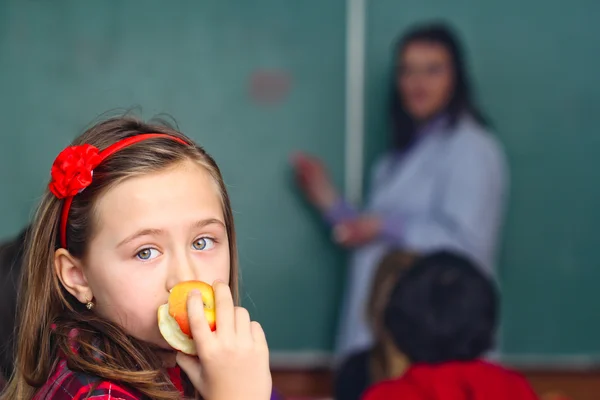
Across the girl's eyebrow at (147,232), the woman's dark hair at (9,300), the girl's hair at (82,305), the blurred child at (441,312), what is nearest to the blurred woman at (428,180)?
the blurred child at (441,312)

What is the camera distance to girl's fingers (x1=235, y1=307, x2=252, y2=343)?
1051 millimetres

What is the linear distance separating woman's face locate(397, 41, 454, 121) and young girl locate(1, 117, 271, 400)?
7.44ft

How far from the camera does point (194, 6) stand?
3709 millimetres

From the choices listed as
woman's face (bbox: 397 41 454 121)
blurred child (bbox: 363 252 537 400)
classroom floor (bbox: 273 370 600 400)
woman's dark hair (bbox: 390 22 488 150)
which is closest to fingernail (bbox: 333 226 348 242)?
woman's dark hair (bbox: 390 22 488 150)

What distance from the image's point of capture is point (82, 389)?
3.47 ft

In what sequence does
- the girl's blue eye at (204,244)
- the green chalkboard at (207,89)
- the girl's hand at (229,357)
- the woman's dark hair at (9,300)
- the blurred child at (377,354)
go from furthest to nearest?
the green chalkboard at (207,89) → the blurred child at (377,354) → the woman's dark hair at (9,300) → the girl's blue eye at (204,244) → the girl's hand at (229,357)

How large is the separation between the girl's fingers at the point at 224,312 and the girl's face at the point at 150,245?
0.20 feet

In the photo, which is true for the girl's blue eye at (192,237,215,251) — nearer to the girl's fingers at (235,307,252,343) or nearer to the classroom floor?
the girl's fingers at (235,307,252,343)

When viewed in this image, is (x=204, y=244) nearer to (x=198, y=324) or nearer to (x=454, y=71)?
(x=198, y=324)

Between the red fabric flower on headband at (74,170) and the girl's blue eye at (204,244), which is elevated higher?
the red fabric flower on headband at (74,170)

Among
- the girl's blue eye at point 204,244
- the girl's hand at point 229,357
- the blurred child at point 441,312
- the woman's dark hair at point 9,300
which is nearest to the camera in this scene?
the girl's hand at point 229,357

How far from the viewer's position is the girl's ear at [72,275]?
1.21m

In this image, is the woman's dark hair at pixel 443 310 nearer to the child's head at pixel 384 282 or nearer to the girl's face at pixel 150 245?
the child's head at pixel 384 282

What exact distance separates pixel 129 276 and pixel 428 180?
2351 millimetres
